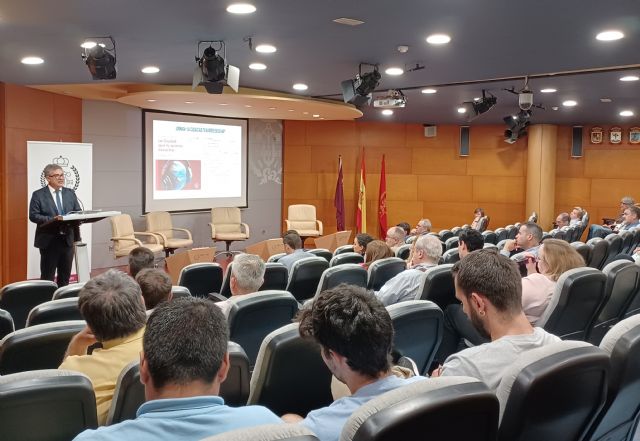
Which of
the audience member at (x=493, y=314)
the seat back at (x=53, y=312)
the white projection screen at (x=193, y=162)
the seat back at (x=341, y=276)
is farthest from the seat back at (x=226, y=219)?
the audience member at (x=493, y=314)

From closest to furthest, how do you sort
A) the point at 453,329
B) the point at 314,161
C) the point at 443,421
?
the point at 443,421, the point at 453,329, the point at 314,161

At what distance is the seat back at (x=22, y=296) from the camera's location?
13.0 ft

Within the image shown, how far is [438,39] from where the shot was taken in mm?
5906

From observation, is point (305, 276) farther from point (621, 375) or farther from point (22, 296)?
point (621, 375)

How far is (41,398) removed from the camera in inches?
63.7

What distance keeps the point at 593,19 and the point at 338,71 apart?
3.50 m

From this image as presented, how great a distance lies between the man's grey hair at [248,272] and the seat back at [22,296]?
1284 mm

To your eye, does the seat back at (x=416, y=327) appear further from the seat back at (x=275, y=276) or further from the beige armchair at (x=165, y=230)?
the beige armchair at (x=165, y=230)

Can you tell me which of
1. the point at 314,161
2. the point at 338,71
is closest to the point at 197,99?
the point at 338,71

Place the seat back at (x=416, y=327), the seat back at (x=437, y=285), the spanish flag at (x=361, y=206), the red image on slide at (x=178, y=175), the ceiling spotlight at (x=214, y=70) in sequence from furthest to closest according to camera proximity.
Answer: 1. the spanish flag at (x=361, y=206)
2. the red image on slide at (x=178, y=175)
3. the ceiling spotlight at (x=214, y=70)
4. the seat back at (x=437, y=285)
5. the seat back at (x=416, y=327)

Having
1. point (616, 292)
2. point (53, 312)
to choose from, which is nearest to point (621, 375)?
point (616, 292)

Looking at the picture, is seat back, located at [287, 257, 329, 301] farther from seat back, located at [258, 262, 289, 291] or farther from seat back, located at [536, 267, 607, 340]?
seat back, located at [536, 267, 607, 340]

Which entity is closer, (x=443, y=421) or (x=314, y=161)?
(x=443, y=421)

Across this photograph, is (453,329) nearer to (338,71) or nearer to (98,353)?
(98,353)
